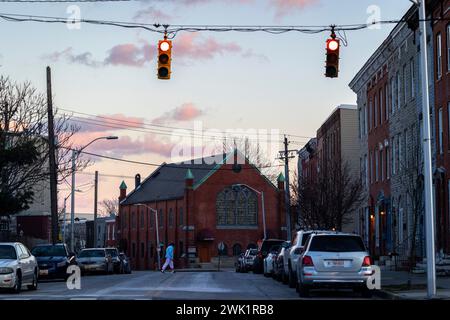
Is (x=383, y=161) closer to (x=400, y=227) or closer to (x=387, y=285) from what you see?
(x=400, y=227)

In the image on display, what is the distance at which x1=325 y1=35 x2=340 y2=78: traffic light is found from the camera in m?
21.5

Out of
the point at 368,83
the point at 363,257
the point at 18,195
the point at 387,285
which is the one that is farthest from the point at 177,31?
the point at 368,83

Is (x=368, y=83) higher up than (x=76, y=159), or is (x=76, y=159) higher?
(x=368, y=83)

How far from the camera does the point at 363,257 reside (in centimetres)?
2184

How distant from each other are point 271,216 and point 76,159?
5840 cm

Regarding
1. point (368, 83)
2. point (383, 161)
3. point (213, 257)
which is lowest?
point (213, 257)

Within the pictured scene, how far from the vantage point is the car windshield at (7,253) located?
24391 mm

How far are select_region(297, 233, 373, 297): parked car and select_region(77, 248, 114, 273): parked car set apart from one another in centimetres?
2361

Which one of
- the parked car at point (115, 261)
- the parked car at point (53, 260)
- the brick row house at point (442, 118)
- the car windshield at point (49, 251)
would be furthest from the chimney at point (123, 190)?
the brick row house at point (442, 118)

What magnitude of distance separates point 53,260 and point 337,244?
1613 centimetres

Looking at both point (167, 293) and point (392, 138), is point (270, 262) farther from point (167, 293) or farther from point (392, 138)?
point (167, 293)

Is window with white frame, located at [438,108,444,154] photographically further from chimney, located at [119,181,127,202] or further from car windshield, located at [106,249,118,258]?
chimney, located at [119,181,127,202]
